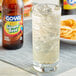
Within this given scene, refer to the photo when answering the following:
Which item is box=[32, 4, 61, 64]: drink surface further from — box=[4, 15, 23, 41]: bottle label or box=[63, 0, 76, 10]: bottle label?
box=[63, 0, 76, 10]: bottle label

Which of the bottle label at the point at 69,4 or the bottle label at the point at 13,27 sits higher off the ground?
the bottle label at the point at 69,4

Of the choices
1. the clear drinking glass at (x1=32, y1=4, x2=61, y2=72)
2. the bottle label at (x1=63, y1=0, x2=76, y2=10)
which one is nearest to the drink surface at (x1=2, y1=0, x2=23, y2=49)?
the clear drinking glass at (x1=32, y1=4, x2=61, y2=72)

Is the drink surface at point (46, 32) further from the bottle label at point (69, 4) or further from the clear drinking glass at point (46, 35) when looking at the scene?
the bottle label at point (69, 4)

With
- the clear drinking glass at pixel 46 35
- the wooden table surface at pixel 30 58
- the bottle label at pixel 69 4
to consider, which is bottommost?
the wooden table surface at pixel 30 58

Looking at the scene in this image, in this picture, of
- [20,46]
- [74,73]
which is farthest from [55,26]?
[20,46]

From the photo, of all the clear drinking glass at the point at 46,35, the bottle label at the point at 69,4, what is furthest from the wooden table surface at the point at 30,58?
the bottle label at the point at 69,4

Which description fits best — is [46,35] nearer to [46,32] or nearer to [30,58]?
[46,32]
